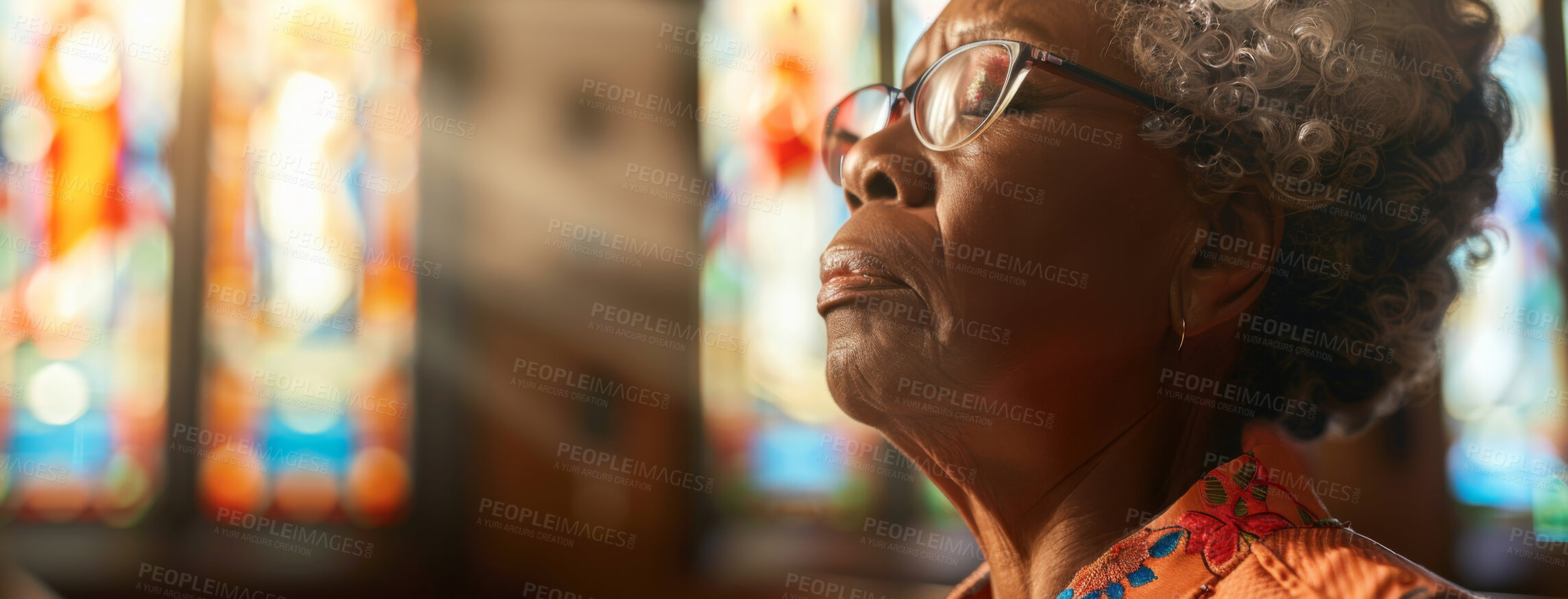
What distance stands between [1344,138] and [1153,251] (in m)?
0.20

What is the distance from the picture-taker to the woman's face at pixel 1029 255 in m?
0.97

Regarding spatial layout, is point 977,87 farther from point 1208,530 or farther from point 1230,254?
point 1208,530

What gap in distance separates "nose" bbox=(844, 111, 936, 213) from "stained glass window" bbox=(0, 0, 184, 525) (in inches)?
211

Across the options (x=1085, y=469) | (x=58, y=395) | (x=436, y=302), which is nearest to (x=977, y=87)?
(x=1085, y=469)

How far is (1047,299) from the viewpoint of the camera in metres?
0.96

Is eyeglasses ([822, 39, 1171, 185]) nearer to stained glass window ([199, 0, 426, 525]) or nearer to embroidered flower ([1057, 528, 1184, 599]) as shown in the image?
embroidered flower ([1057, 528, 1184, 599])

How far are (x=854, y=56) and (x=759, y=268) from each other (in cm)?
128

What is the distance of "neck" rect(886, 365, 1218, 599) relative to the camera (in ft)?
3.33

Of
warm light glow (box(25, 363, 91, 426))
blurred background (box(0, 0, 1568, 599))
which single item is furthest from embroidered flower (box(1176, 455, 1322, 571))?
warm light glow (box(25, 363, 91, 426))

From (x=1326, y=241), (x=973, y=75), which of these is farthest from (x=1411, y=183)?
(x=973, y=75)

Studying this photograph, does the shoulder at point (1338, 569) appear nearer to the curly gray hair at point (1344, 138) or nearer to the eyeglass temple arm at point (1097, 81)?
the curly gray hair at point (1344, 138)

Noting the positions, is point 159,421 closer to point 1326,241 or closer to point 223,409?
point 223,409

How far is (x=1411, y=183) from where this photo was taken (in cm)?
100

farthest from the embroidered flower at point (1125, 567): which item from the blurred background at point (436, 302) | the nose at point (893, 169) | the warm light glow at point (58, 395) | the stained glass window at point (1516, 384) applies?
the warm light glow at point (58, 395)
